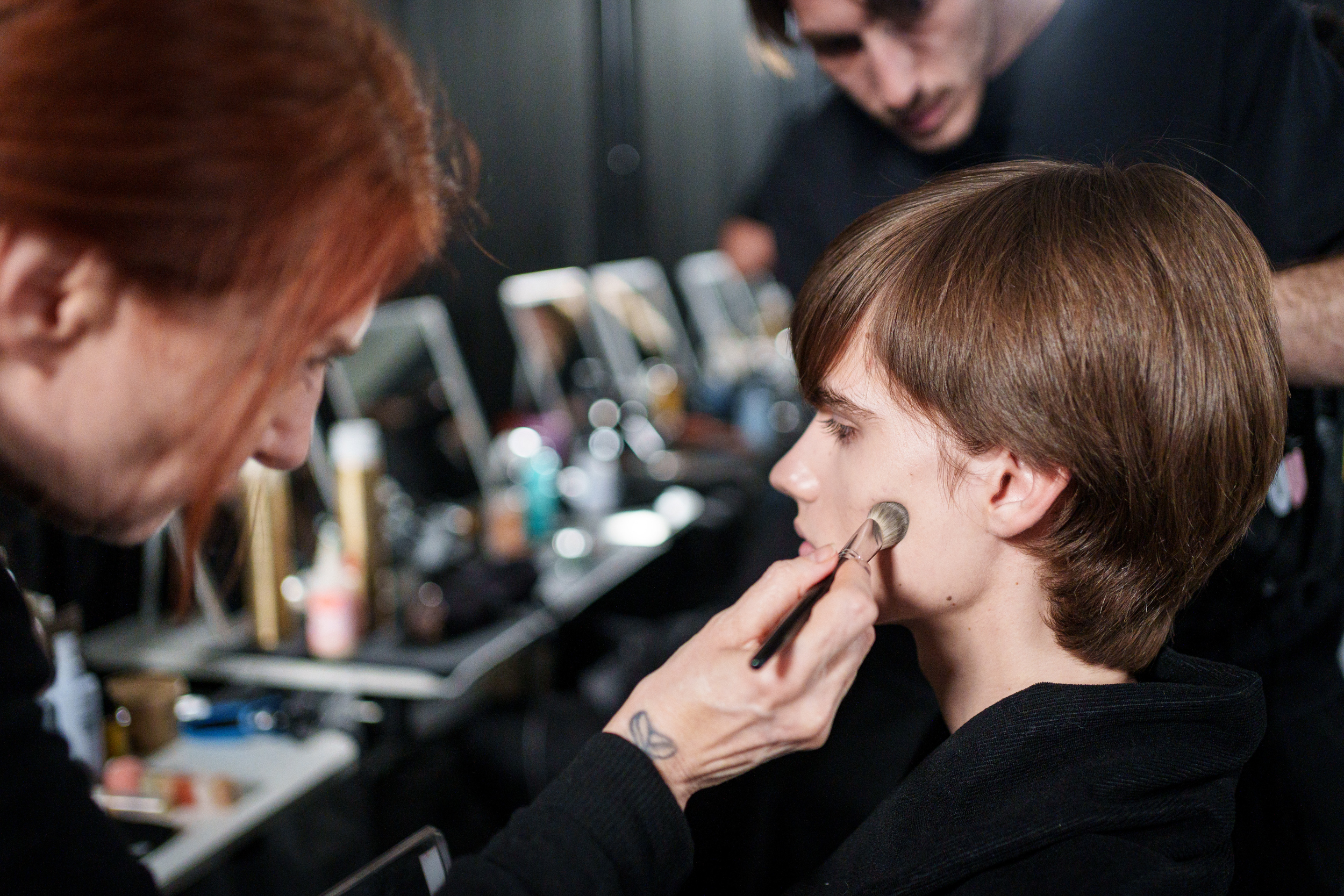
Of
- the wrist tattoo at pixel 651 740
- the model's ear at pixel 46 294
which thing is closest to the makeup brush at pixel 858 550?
the wrist tattoo at pixel 651 740

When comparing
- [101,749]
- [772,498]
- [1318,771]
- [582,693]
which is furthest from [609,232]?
[1318,771]

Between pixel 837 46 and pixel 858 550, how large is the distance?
2.33 feet

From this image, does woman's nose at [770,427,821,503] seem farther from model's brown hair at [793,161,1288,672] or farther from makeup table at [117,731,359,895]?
makeup table at [117,731,359,895]

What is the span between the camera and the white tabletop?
1.13 m

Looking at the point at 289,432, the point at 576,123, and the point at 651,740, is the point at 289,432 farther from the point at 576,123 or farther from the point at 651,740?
the point at 576,123

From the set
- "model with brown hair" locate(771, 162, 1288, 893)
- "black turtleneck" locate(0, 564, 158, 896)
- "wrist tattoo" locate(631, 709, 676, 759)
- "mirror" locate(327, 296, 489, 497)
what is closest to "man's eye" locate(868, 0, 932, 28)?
"model with brown hair" locate(771, 162, 1288, 893)

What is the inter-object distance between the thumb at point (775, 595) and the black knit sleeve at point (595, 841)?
5.3 inches

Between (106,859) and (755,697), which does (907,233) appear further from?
(106,859)

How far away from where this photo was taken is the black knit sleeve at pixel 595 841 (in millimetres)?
708

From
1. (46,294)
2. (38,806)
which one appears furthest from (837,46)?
(38,806)

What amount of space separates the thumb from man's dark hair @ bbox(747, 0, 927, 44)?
2.39ft

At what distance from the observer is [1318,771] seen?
1039 mm

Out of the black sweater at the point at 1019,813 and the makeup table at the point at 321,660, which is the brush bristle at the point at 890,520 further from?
the makeup table at the point at 321,660

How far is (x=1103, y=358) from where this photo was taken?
2.64 ft
